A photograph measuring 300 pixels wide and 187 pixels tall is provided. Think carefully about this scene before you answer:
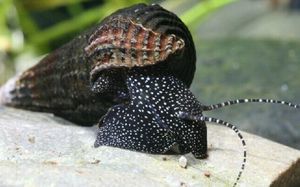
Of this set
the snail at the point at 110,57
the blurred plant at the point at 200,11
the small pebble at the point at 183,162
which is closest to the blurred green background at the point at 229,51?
the blurred plant at the point at 200,11

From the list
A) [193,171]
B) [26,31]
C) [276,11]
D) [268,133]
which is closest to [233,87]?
[268,133]

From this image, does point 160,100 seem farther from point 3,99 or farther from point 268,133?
point 3,99

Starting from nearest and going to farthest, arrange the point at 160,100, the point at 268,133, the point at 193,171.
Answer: the point at 193,171 → the point at 160,100 → the point at 268,133

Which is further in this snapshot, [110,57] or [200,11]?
[200,11]

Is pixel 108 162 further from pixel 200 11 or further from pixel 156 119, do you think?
pixel 200 11

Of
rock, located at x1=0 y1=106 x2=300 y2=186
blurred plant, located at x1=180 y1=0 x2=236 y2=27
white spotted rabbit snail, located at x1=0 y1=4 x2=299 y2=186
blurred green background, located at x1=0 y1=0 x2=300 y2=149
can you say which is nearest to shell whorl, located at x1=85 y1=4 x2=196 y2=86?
white spotted rabbit snail, located at x1=0 y1=4 x2=299 y2=186

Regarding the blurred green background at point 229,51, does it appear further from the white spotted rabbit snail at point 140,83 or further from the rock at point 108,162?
the white spotted rabbit snail at point 140,83

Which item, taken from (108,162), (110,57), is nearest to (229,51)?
(110,57)
